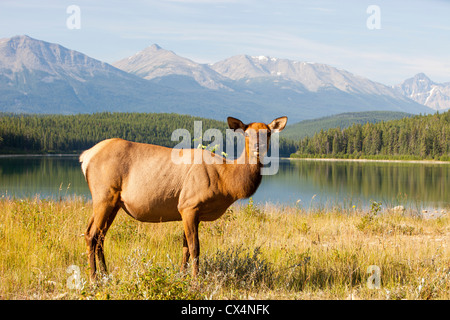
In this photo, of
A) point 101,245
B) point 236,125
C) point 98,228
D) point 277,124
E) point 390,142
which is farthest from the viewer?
point 390,142

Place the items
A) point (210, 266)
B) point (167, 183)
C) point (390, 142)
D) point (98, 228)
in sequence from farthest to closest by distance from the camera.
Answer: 1. point (390, 142)
2. point (210, 266)
3. point (98, 228)
4. point (167, 183)

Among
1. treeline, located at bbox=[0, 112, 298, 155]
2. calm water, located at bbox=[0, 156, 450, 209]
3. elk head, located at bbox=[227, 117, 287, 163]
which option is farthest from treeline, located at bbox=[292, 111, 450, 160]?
elk head, located at bbox=[227, 117, 287, 163]

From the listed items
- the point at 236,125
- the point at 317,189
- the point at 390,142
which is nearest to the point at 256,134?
the point at 236,125

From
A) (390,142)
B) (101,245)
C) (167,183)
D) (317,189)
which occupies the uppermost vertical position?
(167,183)

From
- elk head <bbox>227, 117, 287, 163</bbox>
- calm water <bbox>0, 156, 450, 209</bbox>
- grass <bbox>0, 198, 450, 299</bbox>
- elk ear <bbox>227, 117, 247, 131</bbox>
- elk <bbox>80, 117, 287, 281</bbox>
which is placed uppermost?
elk ear <bbox>227, 117, 247, 131</bbox>

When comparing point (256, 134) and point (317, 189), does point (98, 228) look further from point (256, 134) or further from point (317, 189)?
point (317, 189)

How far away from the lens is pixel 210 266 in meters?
6.38

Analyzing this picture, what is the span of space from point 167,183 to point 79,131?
16321 cm

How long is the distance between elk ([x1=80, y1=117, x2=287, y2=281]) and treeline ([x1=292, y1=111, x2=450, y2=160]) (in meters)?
124

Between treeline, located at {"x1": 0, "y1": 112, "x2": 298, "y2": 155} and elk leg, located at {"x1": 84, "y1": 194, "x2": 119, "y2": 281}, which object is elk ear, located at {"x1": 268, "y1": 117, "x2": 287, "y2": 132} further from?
treeline, located at {"x1": 0, "y1": 112, "x2": 298, "y2": 155}

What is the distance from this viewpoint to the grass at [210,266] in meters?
5.41

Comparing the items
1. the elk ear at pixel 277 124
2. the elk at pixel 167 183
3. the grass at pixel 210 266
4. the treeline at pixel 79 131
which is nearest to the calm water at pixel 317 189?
the grass at pixel 210 266

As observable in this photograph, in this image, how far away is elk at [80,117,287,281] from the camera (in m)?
5.56

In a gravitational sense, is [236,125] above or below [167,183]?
above
